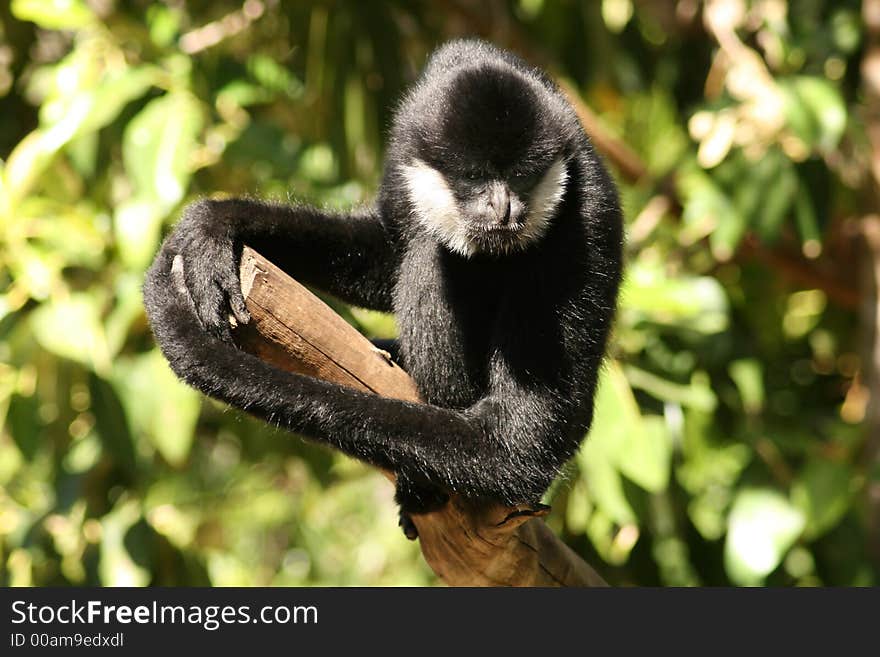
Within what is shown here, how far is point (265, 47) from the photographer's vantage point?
4.96 meters

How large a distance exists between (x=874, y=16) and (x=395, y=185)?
8.37 ft

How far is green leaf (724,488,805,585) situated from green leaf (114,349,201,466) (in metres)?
1.86

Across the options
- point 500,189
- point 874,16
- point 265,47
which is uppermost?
point 265,47

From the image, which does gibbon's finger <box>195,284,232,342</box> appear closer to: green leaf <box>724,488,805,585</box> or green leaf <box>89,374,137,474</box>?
green leaf <box>89,374,137,474</box>

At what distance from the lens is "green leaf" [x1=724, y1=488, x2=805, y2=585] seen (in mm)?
3641

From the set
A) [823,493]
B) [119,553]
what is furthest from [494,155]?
[119,553]

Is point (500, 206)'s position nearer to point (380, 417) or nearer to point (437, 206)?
point (437, 206)

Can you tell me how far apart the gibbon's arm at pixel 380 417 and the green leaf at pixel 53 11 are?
1.50 meters

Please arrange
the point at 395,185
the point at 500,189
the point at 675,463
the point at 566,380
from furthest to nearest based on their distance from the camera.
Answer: the point at 675,463, the point at 395,185, the point at 566,380, the point at 500,189

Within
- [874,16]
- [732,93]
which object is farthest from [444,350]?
[874,16]

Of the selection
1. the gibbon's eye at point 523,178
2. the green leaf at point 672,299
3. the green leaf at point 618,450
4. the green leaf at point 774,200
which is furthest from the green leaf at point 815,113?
the gibbon's eye at point 523,178

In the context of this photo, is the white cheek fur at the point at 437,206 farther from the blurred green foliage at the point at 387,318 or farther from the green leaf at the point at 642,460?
the green leaf at the point at 642,460

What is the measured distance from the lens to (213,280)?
239 cm

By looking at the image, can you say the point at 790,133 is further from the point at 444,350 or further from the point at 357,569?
the point at 357,569
